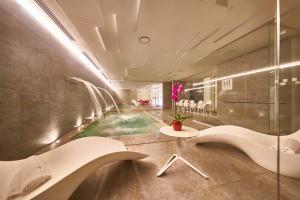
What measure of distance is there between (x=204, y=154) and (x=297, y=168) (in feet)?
3.71

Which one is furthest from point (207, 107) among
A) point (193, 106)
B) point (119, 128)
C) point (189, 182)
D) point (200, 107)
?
point (189, 182)

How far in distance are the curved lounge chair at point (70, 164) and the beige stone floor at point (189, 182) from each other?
0.26 m

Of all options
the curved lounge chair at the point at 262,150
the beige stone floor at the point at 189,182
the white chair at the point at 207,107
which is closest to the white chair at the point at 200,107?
the white chair at the point at 207,107

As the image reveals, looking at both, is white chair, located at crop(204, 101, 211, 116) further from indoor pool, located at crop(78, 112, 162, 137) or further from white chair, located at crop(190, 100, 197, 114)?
indoor pool, located at crop(78, 112, 162, 137)

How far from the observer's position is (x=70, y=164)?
1411 millimetres

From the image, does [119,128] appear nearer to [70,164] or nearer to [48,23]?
[70,164]

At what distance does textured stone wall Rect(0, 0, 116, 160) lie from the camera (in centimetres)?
162

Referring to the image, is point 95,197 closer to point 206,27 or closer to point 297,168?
point 297,168

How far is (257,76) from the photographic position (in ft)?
12.5

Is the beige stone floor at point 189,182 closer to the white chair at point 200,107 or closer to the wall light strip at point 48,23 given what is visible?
the wall light strip at point 48,23

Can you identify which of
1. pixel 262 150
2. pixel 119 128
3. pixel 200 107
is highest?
pixel 200 107

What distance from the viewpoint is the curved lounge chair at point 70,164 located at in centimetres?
96

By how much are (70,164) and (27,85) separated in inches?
61.7

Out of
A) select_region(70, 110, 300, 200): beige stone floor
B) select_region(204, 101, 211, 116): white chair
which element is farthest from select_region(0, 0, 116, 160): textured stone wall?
select_region(204, 101, 211, 116): white chair
